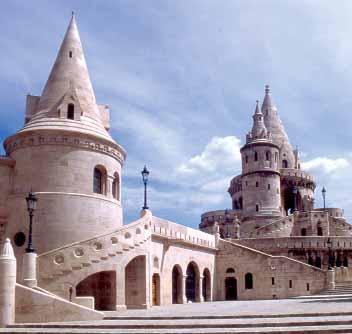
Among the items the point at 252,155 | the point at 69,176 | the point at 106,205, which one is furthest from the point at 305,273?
the point at 252,155

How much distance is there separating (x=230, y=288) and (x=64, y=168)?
52.2 ft

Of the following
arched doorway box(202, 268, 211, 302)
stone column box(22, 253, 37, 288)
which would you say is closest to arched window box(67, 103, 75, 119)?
stone column box(22, 253, 37, 288)

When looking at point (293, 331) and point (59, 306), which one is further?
point (59, 306)

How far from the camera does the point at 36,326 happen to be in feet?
56.6

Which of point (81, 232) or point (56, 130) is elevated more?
point (56, 130)

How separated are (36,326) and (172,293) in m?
14.9

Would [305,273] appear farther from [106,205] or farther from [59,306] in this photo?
[59,306]

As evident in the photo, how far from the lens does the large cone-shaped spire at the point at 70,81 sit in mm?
29188

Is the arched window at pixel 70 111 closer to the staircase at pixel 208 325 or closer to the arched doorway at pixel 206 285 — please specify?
the staircase at pixel 208 325

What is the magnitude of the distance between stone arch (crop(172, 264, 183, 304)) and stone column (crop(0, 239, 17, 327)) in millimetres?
14490

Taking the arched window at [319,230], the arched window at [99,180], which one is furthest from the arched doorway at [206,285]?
the arched window at [319,230]

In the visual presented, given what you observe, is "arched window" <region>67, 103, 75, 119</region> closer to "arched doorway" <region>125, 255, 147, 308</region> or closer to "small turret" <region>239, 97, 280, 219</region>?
"arched doorway" <region>125, 255, 147, 308</region>

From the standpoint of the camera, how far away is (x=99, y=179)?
2845cm

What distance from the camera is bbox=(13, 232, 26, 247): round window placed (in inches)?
1031
